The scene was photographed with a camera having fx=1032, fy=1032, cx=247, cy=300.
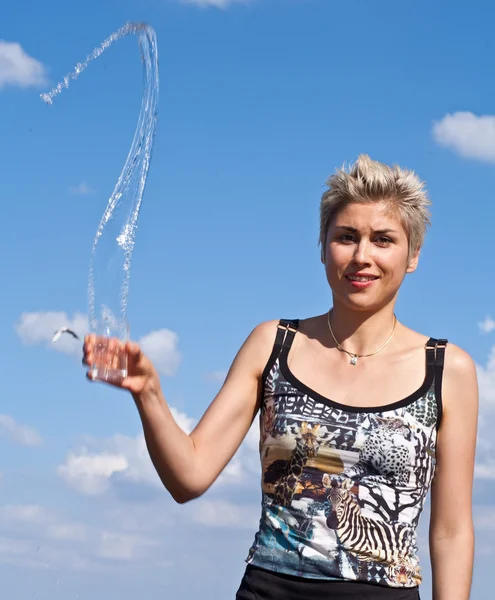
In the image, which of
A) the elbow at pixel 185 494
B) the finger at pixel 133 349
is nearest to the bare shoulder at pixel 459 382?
the elbow at pixel 185 494

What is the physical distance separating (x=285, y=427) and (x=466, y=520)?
4.36ft

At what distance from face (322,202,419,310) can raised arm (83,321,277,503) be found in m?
0.54

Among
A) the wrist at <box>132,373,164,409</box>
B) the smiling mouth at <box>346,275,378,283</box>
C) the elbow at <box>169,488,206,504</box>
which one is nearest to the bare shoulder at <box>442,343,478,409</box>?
the smiling mouth at <box>346,275,378,283</box>

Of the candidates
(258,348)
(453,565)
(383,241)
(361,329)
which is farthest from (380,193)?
(453,565)

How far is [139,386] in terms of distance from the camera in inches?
202

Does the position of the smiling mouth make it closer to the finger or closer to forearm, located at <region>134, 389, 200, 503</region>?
forearm, located at <region>134, 389, 200, 503</region>

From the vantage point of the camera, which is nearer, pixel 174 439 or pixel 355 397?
pixel 174 439

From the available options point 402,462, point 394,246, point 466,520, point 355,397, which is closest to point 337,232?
point 394,246

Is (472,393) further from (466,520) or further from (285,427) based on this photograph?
Result: (285,427)

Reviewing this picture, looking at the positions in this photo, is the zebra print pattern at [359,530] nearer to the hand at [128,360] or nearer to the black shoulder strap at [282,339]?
the black shoulder strap at [282,339]

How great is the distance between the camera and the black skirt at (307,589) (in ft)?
18.3

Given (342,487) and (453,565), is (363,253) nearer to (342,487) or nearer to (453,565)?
(342,487)

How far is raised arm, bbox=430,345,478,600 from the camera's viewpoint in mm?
6125

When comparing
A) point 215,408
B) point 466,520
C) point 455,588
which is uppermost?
point 215,408
